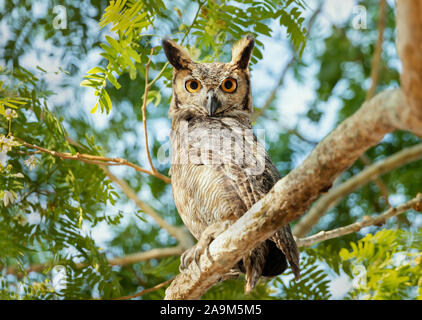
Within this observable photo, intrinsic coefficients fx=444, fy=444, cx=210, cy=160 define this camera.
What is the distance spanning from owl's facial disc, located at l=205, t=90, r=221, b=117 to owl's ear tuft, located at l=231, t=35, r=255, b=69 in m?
0.24

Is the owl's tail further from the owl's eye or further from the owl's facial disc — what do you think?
the owl's eye

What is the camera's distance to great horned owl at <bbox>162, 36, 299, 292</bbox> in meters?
1.86

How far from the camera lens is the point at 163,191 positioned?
3.74 metres

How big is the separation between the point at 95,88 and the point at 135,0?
463mm

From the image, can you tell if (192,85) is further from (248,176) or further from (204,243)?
(204,243)

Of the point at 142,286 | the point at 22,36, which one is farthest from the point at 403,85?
the point at 142,286

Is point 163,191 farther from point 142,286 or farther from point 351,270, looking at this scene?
point 351,270

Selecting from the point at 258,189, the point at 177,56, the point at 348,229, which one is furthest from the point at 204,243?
the point at 177,56

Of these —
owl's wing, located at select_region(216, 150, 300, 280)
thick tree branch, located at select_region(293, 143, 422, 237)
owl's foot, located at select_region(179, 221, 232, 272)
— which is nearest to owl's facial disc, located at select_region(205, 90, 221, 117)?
owl's wing, located at select_region(216, 150, 300, 280)

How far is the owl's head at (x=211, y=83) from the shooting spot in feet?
7.51

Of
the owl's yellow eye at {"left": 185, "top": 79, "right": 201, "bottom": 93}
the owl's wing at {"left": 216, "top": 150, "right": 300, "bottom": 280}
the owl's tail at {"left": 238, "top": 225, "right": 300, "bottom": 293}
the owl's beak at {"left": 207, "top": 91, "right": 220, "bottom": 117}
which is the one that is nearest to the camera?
the owl's wing at {"left": 216, "top": 150, "right": 300, "bottom": 280}

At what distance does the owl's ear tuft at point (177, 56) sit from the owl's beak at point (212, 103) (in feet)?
0.72

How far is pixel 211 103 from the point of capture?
87.9 inches

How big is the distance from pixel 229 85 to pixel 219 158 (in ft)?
1.75
